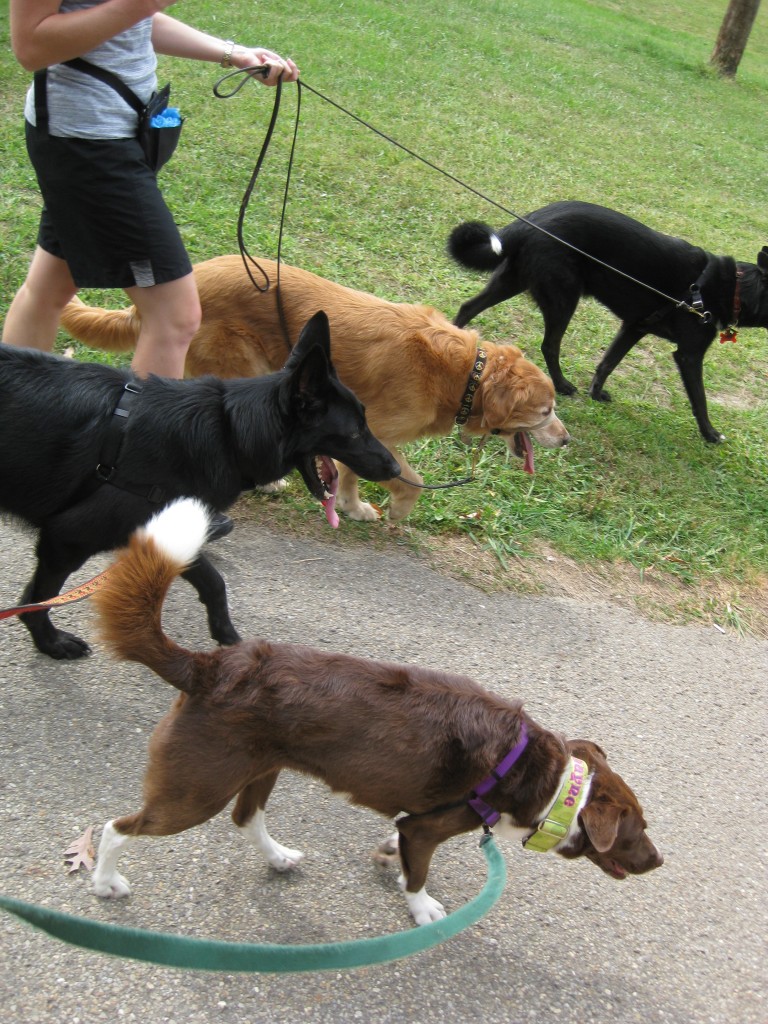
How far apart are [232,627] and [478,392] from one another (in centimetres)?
195

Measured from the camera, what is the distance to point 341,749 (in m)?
2.41

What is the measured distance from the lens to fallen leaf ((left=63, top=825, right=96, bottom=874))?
2.54 metres

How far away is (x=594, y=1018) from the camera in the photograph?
2.53 m

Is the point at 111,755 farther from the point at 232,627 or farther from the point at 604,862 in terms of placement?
the point at 604,862

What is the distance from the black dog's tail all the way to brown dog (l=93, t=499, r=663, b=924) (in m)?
4.34

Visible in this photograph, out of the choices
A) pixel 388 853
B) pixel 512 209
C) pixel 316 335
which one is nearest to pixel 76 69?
pixel 316 335

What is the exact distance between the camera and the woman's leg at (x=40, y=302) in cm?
361

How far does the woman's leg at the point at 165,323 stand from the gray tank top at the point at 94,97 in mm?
580

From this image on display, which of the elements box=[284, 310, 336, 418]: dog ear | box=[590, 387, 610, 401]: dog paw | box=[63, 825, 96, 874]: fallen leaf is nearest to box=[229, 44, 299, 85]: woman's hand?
box=[284, 310, 336, 418]: dog ear

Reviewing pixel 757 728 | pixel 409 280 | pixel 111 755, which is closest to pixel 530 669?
pixel 757 728

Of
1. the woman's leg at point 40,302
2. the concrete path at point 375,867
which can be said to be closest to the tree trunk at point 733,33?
the concrete path at point 375,867

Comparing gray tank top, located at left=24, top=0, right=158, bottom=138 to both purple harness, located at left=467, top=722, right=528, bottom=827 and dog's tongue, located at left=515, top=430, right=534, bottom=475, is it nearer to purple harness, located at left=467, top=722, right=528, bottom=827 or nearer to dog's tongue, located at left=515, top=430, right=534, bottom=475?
purple harness, located at left=467, top=722, right=528, bottom=827

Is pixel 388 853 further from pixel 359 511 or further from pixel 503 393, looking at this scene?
pixel 503 393

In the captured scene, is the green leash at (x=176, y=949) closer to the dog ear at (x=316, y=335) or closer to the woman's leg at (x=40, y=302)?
the dog ear at (x=316, y=335)
